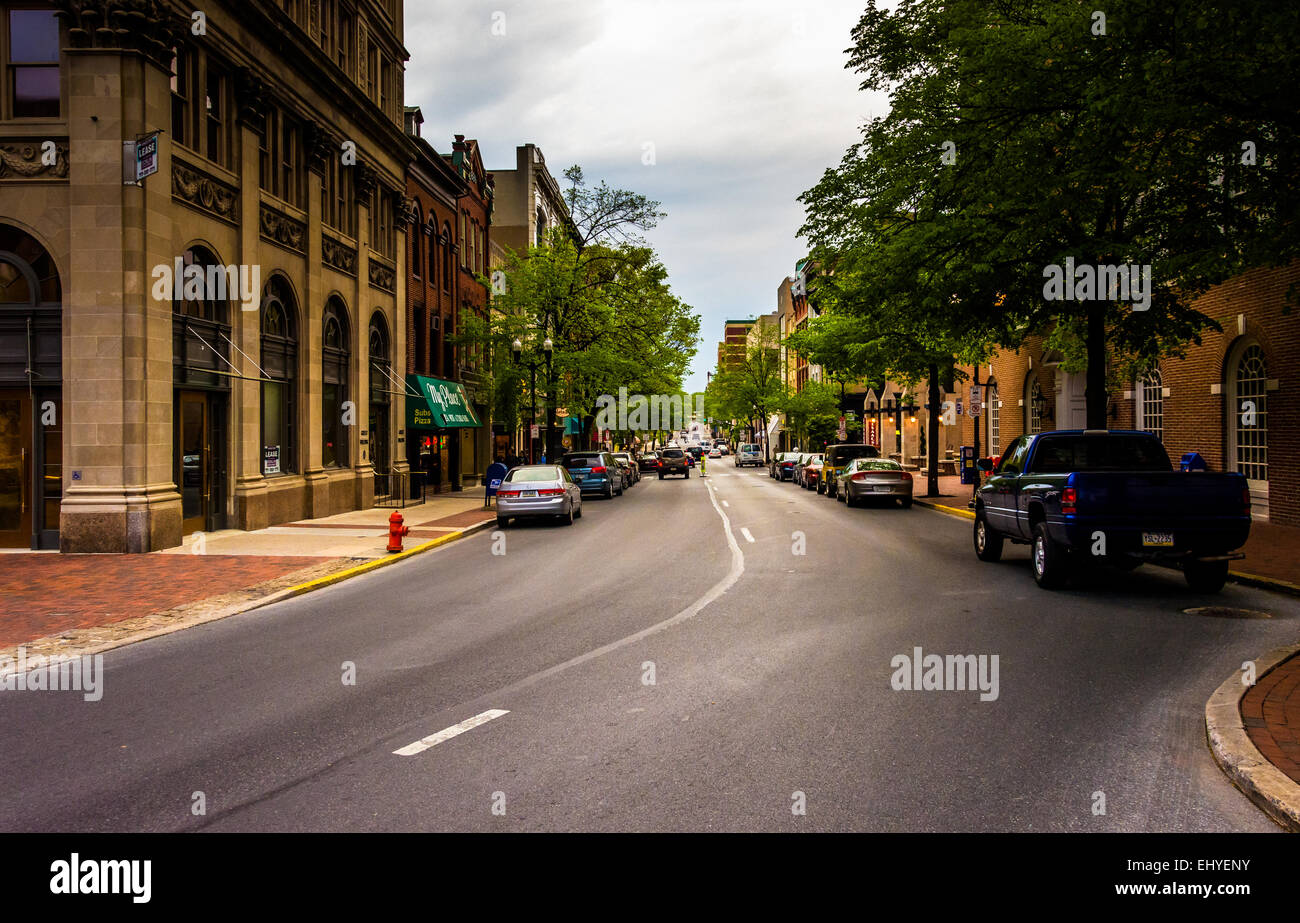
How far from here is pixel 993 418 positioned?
3775 centimetres

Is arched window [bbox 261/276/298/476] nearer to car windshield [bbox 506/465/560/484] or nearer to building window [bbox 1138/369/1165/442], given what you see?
car windshield [bbox 506/465/560/484]

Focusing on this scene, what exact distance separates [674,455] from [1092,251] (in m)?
40.6

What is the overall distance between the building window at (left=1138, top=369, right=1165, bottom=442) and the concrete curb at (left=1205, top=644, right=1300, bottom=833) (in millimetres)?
20339

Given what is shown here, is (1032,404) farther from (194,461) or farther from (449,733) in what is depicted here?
(449,733)

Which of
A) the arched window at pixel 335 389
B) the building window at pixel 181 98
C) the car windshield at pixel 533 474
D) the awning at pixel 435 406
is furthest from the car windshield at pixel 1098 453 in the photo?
the awning at pixel 435 406

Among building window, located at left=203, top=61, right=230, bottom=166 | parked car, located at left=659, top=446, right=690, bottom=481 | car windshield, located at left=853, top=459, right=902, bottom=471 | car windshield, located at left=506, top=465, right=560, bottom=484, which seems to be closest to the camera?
building window, located at left=203, top=61, right=230, bottom=166

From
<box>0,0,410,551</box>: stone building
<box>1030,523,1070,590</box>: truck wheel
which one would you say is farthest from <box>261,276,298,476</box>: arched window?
<box>1030,523,1070,590</box>: truck wheel

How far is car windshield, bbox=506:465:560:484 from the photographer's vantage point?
71.0 feet

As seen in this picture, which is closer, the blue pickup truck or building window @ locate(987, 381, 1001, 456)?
the blue pickup truck

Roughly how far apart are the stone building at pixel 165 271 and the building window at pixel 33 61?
31mm

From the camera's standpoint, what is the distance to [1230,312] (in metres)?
20.1

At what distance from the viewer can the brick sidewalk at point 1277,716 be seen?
15.9ft

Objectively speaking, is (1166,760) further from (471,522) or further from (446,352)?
(446,352)

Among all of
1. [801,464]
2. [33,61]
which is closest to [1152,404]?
[801,464]
